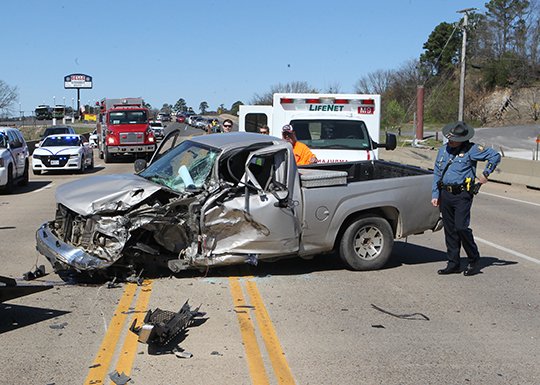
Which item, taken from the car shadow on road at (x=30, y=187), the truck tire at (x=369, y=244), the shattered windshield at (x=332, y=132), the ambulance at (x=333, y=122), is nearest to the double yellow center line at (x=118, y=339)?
the truck tire at (x=369, y=244)

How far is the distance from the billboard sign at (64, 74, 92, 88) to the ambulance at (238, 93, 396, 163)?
114552 millimetres

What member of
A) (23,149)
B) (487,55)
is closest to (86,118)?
(487,55)

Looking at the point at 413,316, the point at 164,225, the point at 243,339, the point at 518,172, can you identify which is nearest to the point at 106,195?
the point at 164,225

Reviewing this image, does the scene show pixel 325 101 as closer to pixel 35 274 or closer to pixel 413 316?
pixel 35 274

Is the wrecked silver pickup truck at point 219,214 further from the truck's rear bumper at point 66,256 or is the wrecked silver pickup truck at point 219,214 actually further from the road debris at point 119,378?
the road debris at point 119,378

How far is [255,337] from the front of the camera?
598 centimetres

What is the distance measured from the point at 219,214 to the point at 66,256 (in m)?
1.73

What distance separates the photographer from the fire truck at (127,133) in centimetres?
3262

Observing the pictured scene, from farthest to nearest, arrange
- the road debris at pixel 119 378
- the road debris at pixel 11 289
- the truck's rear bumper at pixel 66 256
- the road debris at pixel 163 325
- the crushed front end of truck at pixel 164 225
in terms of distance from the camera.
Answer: the crushed front end of truck at pixel 164 225 → the truck's rear bumper at pixel 66 256 → the road debris at pixel 11 289 → the road debris at pixel 163 325 → the road debris at pixel 119 378

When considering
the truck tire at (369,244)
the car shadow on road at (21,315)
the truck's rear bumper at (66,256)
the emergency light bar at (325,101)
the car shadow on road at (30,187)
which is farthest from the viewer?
the car shadow on road at (30,187)

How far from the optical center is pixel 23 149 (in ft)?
65.3

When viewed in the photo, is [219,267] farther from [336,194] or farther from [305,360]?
[305,360]

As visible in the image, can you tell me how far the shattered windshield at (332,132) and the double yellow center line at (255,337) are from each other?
633cm

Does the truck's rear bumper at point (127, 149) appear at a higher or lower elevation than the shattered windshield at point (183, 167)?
lower
